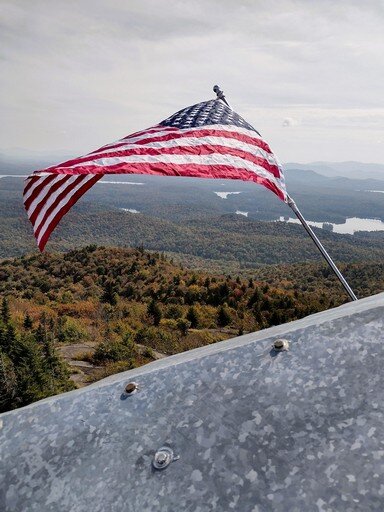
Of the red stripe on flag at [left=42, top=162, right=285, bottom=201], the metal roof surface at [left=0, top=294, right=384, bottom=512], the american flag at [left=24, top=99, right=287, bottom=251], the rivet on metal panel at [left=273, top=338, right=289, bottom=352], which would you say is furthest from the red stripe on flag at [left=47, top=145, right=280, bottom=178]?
the rivet on metal panel at [left=273, top=338, right=289, bottom=352]

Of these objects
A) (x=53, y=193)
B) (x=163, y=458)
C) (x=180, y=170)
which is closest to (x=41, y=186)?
(x=53, y=193)

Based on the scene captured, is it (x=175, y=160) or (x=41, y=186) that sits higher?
(x=175, y=160)

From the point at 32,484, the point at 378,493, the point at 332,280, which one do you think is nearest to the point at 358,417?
the point at 378,493

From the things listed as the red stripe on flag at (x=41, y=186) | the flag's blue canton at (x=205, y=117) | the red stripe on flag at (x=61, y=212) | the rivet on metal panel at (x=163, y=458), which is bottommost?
the rivet on metal panel at (x=163, y=458)

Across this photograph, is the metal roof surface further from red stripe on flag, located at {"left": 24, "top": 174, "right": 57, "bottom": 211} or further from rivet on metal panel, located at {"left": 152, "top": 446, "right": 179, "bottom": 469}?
red stripe on flag, located at {"left": 24, "top": 174, "right": 57, "bottom": 211}

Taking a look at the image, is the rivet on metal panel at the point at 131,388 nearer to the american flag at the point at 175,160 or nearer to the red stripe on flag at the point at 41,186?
the american flag at the point at 175,160

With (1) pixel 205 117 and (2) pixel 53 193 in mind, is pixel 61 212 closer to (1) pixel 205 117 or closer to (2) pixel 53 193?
(2) pixel 53 193

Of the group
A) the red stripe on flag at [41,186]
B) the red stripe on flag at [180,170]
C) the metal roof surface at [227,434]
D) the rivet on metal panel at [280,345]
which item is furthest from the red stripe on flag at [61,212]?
the rivet on metal panel at [280,345]

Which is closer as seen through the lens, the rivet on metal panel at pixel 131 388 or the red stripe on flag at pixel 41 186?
the rivet on metal panel at pixel 131 388
